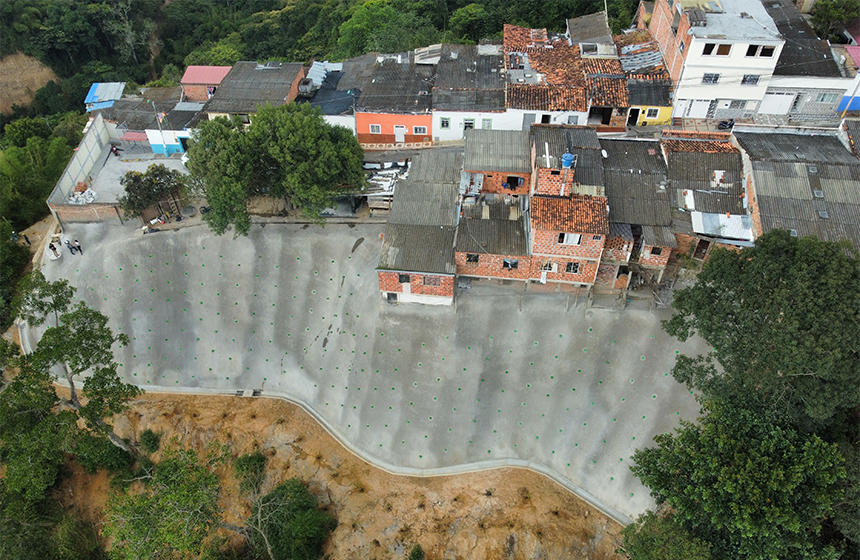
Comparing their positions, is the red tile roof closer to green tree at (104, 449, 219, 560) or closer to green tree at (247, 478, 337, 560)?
green tree at (104, 449, 219, 560)

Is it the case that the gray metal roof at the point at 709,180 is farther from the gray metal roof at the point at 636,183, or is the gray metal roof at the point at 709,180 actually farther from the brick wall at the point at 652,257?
the brick wall at the point at 652,257

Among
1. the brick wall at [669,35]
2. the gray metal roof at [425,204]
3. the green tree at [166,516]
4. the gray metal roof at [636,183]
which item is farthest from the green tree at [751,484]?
the brick wall at [669,35]

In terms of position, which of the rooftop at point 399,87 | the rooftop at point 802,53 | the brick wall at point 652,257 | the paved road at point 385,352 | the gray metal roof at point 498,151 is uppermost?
the rooftop at point 802,53

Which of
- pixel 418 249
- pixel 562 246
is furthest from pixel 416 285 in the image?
pixel 562 246

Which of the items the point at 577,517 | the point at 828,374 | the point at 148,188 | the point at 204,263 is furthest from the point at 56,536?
the point at 828,374

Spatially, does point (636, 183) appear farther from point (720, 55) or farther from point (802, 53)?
point (802, 53)

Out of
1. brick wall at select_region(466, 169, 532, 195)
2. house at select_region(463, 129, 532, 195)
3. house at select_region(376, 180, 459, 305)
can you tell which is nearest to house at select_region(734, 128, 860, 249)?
brick wall at select_region(466, 169, 532, 195)
